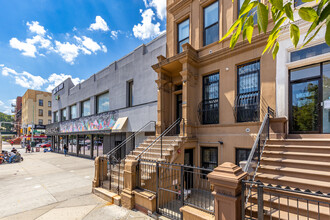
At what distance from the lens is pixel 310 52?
6.62m

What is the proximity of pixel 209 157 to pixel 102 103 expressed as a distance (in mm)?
12616

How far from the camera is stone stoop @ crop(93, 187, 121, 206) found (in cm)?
661

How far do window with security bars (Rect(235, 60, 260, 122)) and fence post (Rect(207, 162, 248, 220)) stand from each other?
4651 millimetres

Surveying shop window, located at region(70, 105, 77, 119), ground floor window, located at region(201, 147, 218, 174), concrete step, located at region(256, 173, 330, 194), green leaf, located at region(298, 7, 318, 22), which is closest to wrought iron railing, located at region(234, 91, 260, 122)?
ground floor window, located at region(201, 147, 218, 174)

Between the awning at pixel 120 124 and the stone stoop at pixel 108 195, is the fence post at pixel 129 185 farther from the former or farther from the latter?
the awning at pixel 120 124

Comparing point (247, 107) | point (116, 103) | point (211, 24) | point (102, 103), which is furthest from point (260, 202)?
point (102, 103)

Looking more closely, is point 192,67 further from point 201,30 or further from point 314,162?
point 314,162

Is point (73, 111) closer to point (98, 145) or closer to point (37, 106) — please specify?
point (98, 145)

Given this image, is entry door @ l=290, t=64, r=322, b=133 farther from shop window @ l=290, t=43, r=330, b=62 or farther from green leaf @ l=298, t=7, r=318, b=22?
green leaf @ l=298, t=7, r=318, b=22

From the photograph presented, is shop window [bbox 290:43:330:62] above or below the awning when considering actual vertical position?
above

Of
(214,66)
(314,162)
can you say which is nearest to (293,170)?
(314,162)

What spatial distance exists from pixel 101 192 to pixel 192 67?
738 centimetres

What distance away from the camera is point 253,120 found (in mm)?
7781

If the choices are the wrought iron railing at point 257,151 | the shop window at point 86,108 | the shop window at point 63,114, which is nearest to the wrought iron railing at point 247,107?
the wrought iron railing at point 257,151
